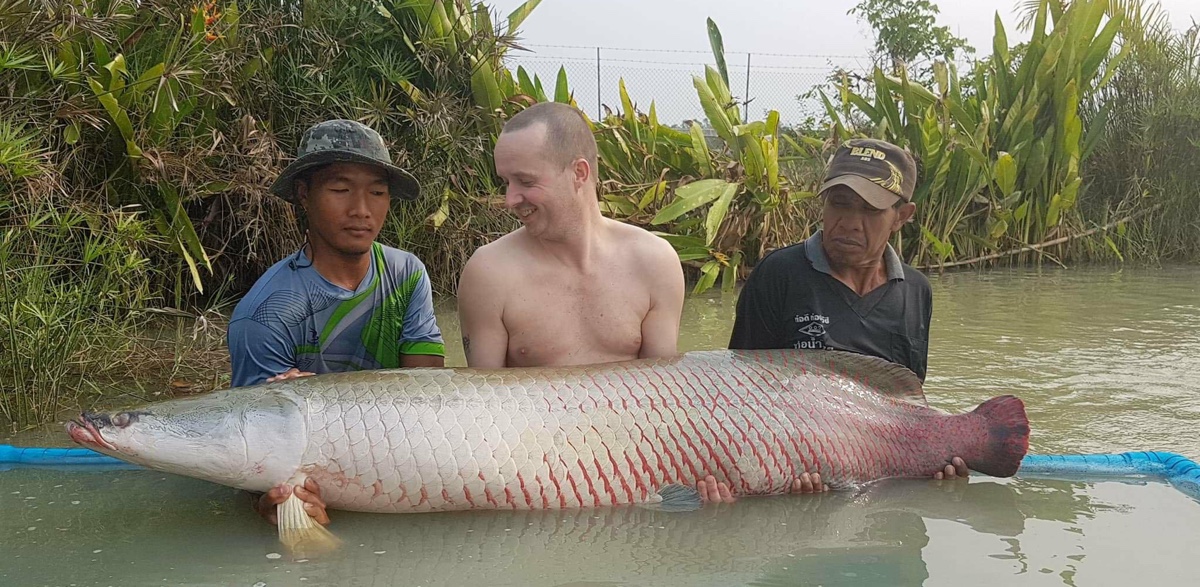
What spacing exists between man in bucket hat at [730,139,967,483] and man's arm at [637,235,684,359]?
1.42 feet

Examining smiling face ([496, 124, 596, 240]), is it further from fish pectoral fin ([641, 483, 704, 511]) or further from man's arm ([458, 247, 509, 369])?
fish pectoral fin ([641, 483, 704, 511])

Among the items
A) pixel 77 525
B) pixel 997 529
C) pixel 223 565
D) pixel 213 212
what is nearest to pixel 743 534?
pixel 997 529

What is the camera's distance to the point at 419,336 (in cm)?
377

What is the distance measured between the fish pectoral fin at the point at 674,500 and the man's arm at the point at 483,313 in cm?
81

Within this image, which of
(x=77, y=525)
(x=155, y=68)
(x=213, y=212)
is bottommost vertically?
(x=77, y=525)

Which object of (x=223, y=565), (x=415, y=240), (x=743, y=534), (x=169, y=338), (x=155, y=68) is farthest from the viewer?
(x=415, y=240)

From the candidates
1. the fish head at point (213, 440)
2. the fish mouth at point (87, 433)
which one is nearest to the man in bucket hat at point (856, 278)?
the fish head at point (213, 440)

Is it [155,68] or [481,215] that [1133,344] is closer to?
[481,215]

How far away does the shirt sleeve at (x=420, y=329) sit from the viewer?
148 inches

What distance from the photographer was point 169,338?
21.5 ft

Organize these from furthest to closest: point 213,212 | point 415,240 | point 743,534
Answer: point 415,240 → point 213,212 → point 743,534

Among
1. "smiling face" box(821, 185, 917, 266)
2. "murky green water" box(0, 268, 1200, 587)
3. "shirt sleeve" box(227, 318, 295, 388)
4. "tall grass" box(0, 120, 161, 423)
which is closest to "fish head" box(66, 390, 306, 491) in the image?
"murky green water" box(0, 268, 1200, 587)

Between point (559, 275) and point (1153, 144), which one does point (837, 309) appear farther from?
point (1153, 144)

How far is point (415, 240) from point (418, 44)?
1.58m
